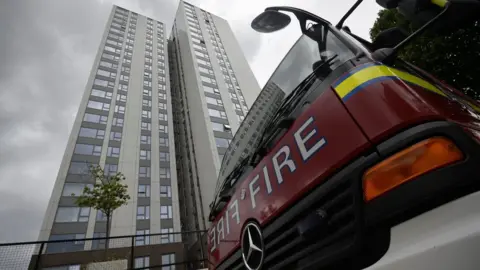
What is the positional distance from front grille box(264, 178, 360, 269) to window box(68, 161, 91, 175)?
29.4 meters

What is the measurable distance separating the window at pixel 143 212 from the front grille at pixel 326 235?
92.0ft

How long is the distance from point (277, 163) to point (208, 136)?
86.4 feet

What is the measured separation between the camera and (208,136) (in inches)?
1083

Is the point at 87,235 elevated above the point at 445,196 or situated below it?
above

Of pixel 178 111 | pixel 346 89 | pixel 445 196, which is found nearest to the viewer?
pixel 445 196

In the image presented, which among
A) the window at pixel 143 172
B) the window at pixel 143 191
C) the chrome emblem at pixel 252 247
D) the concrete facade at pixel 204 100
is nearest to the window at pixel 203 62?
the concrete facade at pixel 204 100

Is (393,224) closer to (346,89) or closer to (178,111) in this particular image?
(346,89)

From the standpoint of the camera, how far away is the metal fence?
5.22 m

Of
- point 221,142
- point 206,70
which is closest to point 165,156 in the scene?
point 221,142

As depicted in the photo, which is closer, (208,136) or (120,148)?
(208,136)

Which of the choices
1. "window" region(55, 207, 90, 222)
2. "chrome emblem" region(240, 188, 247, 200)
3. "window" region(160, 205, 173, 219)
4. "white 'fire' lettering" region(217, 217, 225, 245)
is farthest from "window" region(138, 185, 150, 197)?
"chrome emblem" region(240, 188, 247, 200)

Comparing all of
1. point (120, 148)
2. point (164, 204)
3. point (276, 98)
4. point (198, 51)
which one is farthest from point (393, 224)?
point (198, 51)

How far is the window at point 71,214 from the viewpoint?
22.1m

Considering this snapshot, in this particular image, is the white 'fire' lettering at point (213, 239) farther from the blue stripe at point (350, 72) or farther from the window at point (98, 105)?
the window at point (98, 105)
